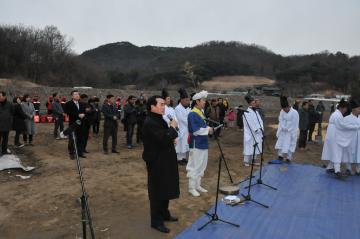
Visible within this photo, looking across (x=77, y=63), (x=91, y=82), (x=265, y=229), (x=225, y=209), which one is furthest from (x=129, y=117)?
(x=77, y=63)

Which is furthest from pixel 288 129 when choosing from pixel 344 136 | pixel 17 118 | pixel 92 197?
pixel 17 118

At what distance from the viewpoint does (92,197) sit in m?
6.98

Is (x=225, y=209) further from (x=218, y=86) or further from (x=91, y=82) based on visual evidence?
(x=218, y=86)

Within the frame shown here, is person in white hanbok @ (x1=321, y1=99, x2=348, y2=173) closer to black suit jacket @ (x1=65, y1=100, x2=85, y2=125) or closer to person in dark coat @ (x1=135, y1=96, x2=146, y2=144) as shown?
person in dark coat @ (x1=135, y1=96, x2=146, y2=144)

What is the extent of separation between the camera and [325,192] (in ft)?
25.3

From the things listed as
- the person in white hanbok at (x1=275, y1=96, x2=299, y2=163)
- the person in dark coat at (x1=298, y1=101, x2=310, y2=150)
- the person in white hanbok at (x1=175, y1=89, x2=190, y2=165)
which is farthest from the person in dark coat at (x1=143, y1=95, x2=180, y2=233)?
the person in dark coat at (x1=298, y1=101, x2=310, y2=150)

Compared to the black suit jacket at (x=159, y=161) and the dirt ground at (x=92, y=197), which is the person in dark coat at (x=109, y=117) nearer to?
the dirt ground at (x=92, y=197)

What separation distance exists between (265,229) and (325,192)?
278 cm

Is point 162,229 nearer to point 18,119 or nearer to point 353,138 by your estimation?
point 353,138

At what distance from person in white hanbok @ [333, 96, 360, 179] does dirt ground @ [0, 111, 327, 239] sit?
7.35 ft

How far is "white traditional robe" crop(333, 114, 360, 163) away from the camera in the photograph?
8906 millimetres

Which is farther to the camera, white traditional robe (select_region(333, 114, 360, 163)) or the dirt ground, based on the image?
white traditional robe (select_region(333, 114, 360, 163))

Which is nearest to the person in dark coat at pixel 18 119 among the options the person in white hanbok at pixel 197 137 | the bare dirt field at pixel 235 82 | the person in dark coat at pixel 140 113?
the person in dark coat at pixel 140 113

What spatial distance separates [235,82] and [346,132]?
5903 centimetres
